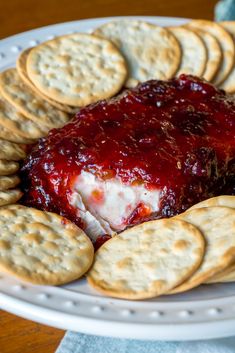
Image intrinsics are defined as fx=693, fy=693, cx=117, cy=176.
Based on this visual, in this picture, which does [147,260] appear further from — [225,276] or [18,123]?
[18,123]

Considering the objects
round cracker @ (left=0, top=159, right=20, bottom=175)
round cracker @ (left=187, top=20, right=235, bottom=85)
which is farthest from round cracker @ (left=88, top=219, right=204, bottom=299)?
round cracker @ (left=187, top=20, right=235, bottom=85)

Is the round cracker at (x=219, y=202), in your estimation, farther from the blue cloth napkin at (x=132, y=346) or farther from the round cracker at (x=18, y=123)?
the round cracker at (x=18, y=123)

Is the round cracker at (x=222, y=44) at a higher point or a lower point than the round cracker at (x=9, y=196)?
higher

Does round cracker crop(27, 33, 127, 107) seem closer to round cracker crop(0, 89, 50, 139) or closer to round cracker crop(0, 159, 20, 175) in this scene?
round cracker crop(0, 89, 50, 139)

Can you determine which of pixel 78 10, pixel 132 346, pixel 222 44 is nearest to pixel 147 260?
pixel 132 346

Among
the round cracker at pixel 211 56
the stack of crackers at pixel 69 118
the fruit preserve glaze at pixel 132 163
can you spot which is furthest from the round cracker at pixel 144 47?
the fruit preserve glaze at pixel 132 163

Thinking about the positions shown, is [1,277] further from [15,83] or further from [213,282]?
[15,83]

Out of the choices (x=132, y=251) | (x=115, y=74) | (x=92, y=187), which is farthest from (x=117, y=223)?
(x=115, y=74)

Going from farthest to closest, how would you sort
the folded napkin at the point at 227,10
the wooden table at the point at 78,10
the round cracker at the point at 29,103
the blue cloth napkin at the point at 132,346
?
the wooden table at the point at 78,10 < the folded napkin at the point at 227,10 < the round cracker at the point at 29,103 < the blue cloth napkin at the point at 132,346
